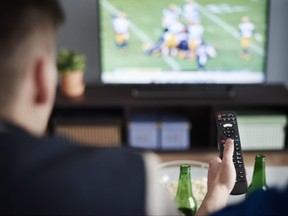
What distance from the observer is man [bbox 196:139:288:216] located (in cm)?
77

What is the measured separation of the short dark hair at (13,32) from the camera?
844mm

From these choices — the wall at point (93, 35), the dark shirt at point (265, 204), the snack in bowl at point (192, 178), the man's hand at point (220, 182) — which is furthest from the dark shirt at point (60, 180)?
the wall at point (93, 35)

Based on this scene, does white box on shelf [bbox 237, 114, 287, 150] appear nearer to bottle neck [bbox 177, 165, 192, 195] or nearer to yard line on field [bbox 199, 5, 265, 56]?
yard line on field [bbox 199, 5, 265, 56]

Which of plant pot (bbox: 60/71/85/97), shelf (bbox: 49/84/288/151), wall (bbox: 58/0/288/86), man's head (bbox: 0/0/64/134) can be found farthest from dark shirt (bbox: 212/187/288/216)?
wall (bbox: 58/0/288/86)

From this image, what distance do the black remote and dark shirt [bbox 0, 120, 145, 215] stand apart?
66cm

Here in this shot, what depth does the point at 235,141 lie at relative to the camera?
1531mm

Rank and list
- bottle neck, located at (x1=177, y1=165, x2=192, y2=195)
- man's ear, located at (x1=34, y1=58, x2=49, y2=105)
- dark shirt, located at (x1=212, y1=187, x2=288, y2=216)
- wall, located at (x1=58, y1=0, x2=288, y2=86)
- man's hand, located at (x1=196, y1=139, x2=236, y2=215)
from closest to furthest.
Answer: dark shirt, located at (x1=212, y1=187, x2=288, y2=216)
man's ear, located at (x1=34, y1=58, x2=49, y2=105)
man's hand, located at (x1=196, y1=139, x2=236, y2=215)
bottle neck, located at (x1=177, y1=165, x2=192, y2=195)
wall, located at (x1=58, y1=0, x2=288, y2=86)

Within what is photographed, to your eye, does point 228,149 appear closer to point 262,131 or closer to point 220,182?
point 220,182

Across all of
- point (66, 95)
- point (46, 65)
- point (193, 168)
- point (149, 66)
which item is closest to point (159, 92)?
point (149, 66)

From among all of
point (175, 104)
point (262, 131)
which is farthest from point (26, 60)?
point (262, 131)

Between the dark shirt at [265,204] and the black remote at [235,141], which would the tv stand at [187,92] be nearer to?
the black remote at [235,141]

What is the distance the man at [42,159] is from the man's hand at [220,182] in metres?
0.36

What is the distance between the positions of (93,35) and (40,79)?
261cm

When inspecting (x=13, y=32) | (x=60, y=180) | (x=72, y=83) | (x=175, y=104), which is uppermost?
(x=13, y=32)
